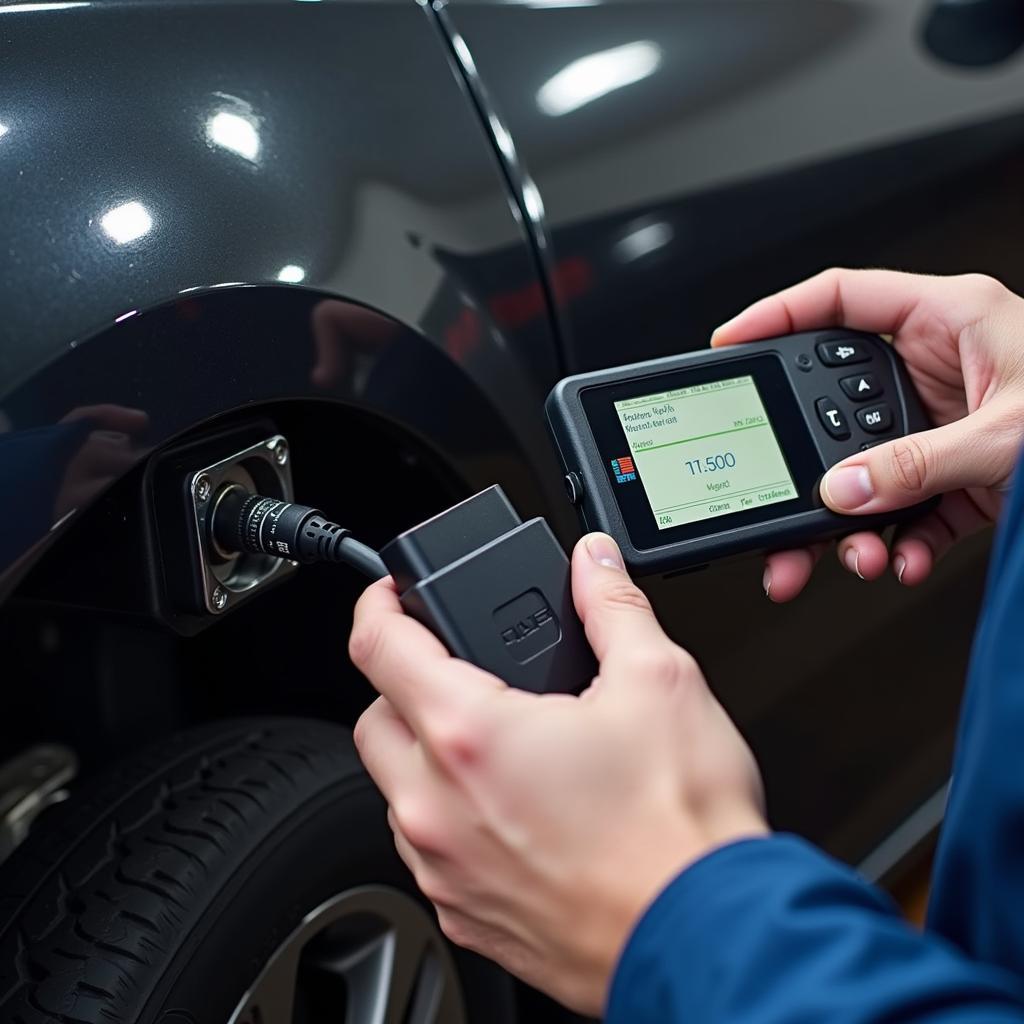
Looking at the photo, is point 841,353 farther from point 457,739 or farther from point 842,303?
point 457,739

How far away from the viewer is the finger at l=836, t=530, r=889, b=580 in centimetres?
Answer: 81

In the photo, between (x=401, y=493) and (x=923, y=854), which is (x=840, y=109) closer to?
(x=401, y=493)

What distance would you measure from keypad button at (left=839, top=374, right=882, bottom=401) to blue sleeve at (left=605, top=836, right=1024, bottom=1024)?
46cm

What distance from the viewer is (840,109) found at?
96 cm

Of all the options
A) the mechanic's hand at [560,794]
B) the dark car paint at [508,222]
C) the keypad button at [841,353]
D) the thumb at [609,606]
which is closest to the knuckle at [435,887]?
the mechanic's hand at [560,794]

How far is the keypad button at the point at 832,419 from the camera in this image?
82 cm

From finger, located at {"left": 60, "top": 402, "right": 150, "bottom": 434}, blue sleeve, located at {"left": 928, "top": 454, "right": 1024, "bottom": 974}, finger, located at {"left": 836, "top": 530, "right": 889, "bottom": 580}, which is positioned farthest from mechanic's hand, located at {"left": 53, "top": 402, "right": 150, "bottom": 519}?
finger, located at {"left": 836, "top": 530, "right": 889, "bottom": 580}

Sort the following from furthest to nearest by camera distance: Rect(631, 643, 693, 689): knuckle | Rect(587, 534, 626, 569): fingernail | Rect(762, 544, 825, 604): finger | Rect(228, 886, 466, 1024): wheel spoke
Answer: Rect(762, 544, 825, 604): finger
Rect(228, 886, 466, 1024): wheel spoke
Rect(587, 534, 626, 569): fingernail
Rect(631, 643, 693, 689): knuckle

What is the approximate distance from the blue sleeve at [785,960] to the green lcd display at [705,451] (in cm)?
34

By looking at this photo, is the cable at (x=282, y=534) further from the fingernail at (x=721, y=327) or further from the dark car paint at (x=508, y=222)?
the fingernail at (x=721, y=327)

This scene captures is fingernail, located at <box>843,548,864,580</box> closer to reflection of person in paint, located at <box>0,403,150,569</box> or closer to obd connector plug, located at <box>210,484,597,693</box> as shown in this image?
obd connector plug, located at <box>210,484,597,693</box>

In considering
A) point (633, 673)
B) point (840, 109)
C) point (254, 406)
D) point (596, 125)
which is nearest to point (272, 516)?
point (254, 406)

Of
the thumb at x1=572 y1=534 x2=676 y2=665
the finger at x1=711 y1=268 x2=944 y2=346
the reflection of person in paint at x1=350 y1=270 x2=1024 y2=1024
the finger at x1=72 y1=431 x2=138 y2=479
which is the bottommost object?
the reflection of person in paint at x1=350 y1=270 x2=1024 y2=1024

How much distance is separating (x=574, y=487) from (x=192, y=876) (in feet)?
0.97
